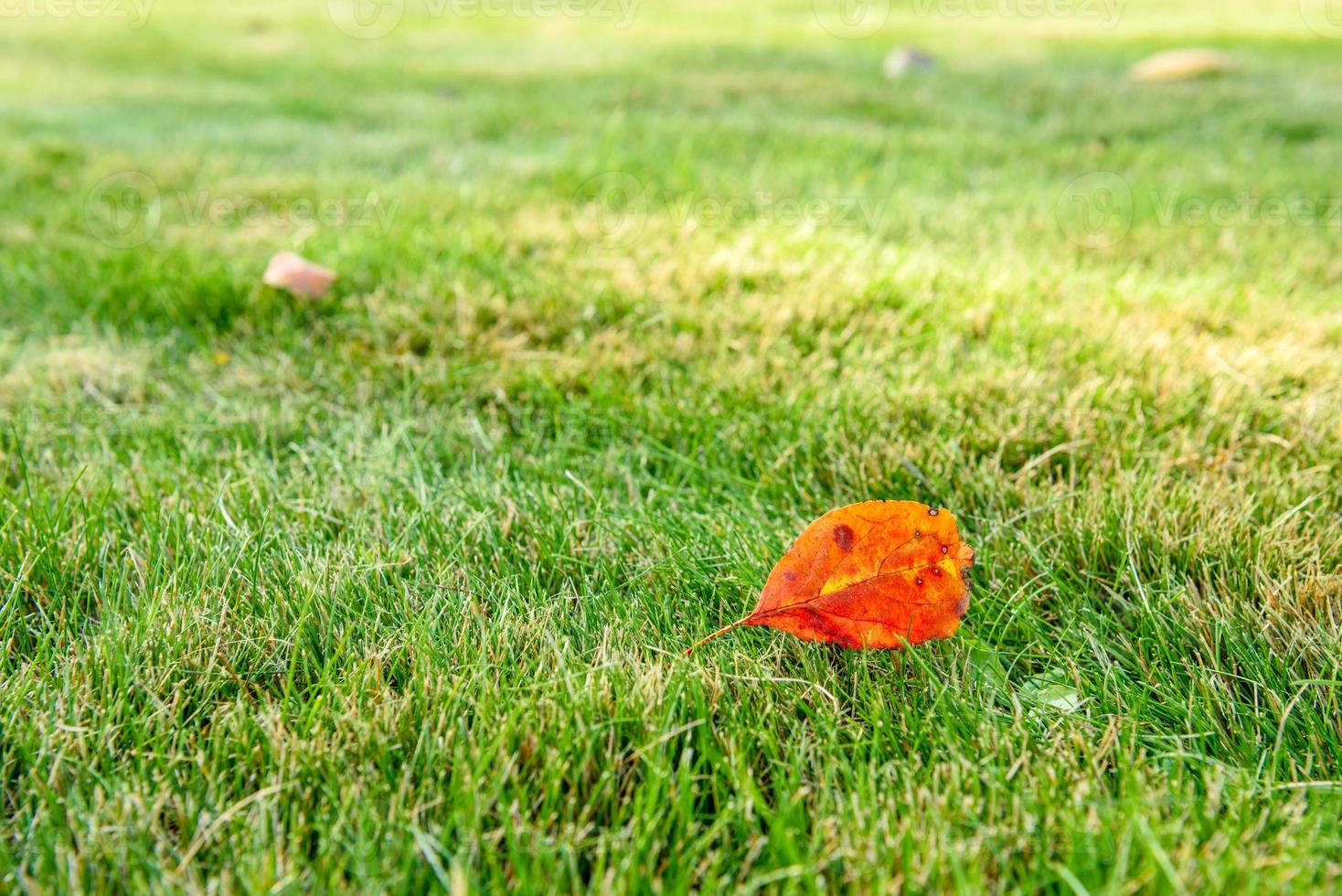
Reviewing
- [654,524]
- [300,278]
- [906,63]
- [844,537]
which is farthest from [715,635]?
[906,63]

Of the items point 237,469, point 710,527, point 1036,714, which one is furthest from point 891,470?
point 237,469

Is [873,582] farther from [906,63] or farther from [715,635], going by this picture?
[906,63]

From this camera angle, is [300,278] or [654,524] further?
[300,278]

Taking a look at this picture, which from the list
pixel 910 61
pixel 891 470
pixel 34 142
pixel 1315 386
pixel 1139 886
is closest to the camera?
pixel 1139 886

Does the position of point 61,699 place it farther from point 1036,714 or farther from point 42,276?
point 42,276

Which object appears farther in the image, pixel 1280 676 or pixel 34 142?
pixel 34 142

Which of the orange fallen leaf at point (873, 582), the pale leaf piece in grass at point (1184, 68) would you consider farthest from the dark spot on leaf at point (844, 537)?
the pale leaf piece in grass at point (1184, 68)
